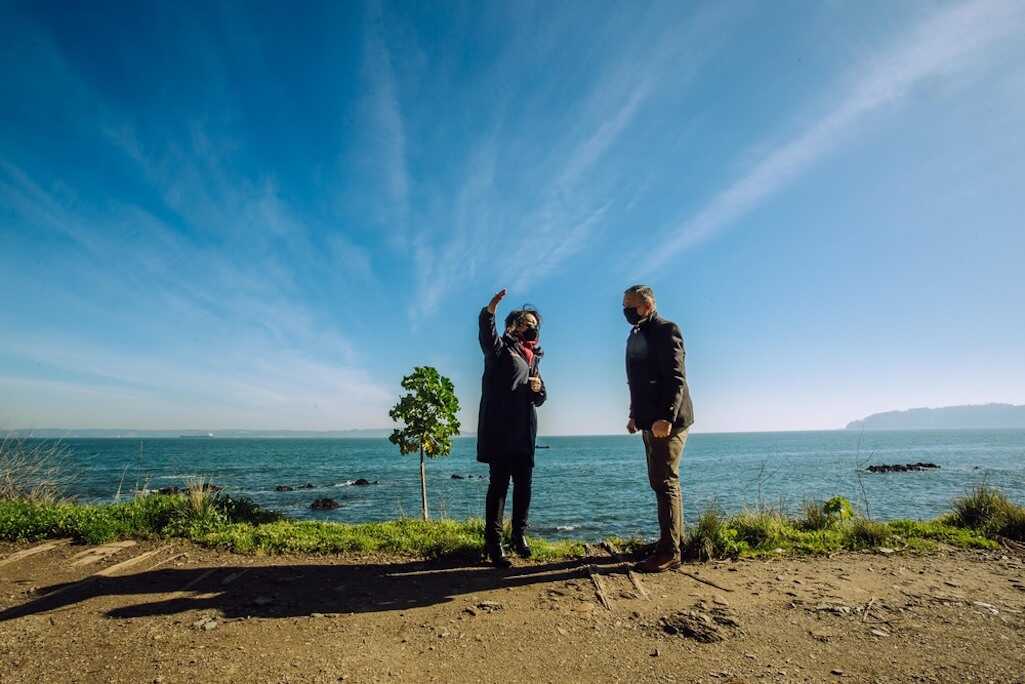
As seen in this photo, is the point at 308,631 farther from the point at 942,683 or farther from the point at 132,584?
the point at 942,683

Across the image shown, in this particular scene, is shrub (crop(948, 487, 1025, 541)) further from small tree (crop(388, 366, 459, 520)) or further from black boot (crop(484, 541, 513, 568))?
small tree (crop(388, 366, 459, 520))

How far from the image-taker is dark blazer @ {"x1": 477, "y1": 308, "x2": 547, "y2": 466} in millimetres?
5254

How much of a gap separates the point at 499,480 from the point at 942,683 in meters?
3.65

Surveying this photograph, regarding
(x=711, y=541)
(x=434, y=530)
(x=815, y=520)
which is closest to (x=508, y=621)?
(x=711, y=541)

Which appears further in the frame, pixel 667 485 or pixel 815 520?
pixel 815 520

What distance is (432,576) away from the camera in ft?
16.2

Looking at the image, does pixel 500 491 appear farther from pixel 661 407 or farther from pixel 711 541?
pixel 711 541

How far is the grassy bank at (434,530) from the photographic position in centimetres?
577

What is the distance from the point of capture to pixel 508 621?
12.3 ft

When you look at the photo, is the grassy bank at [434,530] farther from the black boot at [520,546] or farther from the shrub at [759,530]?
the black boot at [520,546]

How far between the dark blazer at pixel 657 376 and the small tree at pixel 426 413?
672cm

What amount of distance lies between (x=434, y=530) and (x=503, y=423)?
2424 millimetres

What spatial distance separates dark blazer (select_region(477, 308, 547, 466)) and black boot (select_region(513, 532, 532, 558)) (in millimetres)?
935

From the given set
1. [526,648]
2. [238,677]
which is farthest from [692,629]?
[238,677]
